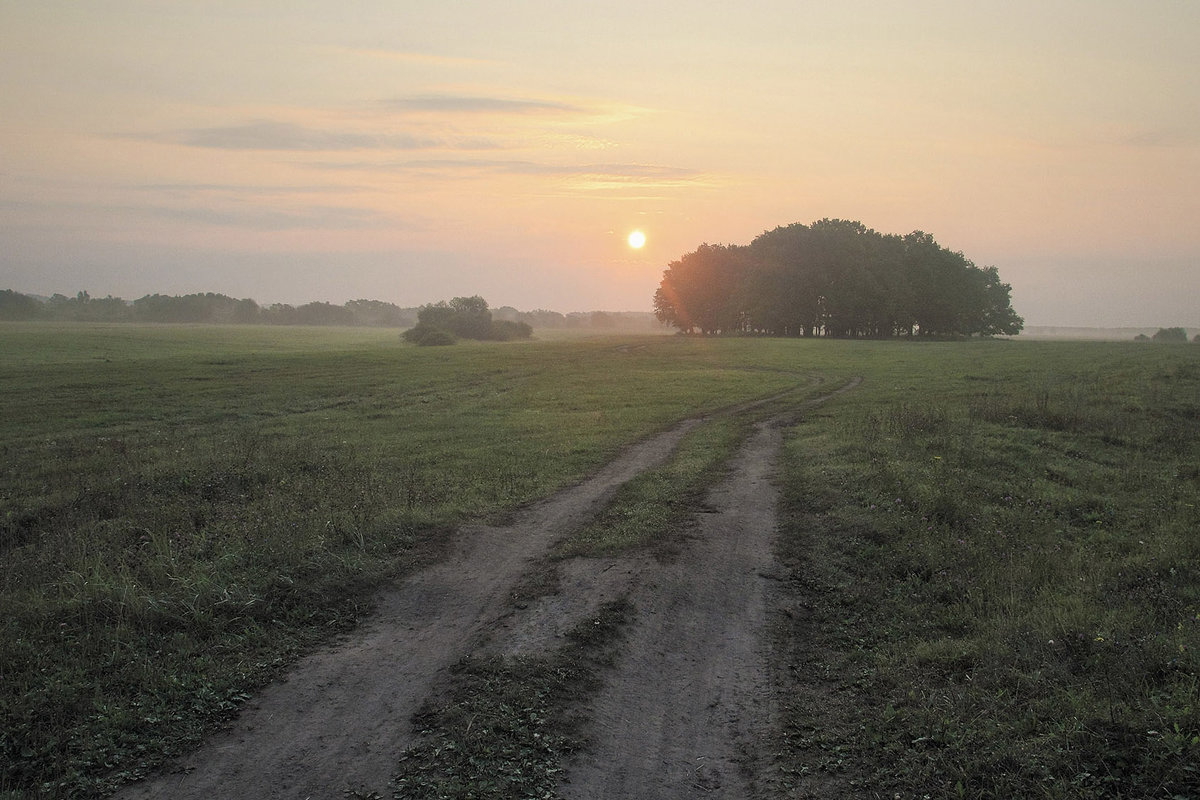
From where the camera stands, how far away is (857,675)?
7.39 metres

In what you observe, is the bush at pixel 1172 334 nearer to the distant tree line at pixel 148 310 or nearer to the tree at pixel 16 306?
the distant tree line at pixel 148 310

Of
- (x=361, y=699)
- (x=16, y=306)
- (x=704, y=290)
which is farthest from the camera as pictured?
(x=16, y=306)

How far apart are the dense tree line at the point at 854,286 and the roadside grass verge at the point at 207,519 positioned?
58.4 meters

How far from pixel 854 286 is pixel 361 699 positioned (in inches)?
3455

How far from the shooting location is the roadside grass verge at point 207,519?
21.6 feet

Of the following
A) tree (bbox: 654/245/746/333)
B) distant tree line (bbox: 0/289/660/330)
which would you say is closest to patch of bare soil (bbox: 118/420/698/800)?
tree (bbox: 654/245/746/333)

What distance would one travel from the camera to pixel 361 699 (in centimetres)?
674

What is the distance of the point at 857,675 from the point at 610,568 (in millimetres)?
3537

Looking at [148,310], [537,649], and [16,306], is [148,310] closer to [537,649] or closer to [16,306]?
[16,306]

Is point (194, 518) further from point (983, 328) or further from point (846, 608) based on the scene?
point (983, 328)

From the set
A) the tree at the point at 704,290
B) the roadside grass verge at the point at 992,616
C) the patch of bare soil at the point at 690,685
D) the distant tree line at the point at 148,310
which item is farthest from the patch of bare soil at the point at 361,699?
the distant tree line at the point at 148,310

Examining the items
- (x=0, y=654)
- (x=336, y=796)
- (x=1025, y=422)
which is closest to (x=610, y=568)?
(x=336, y=796)

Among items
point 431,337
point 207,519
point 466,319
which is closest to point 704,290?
point 466,319

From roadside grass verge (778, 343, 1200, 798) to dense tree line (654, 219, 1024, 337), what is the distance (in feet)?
238
